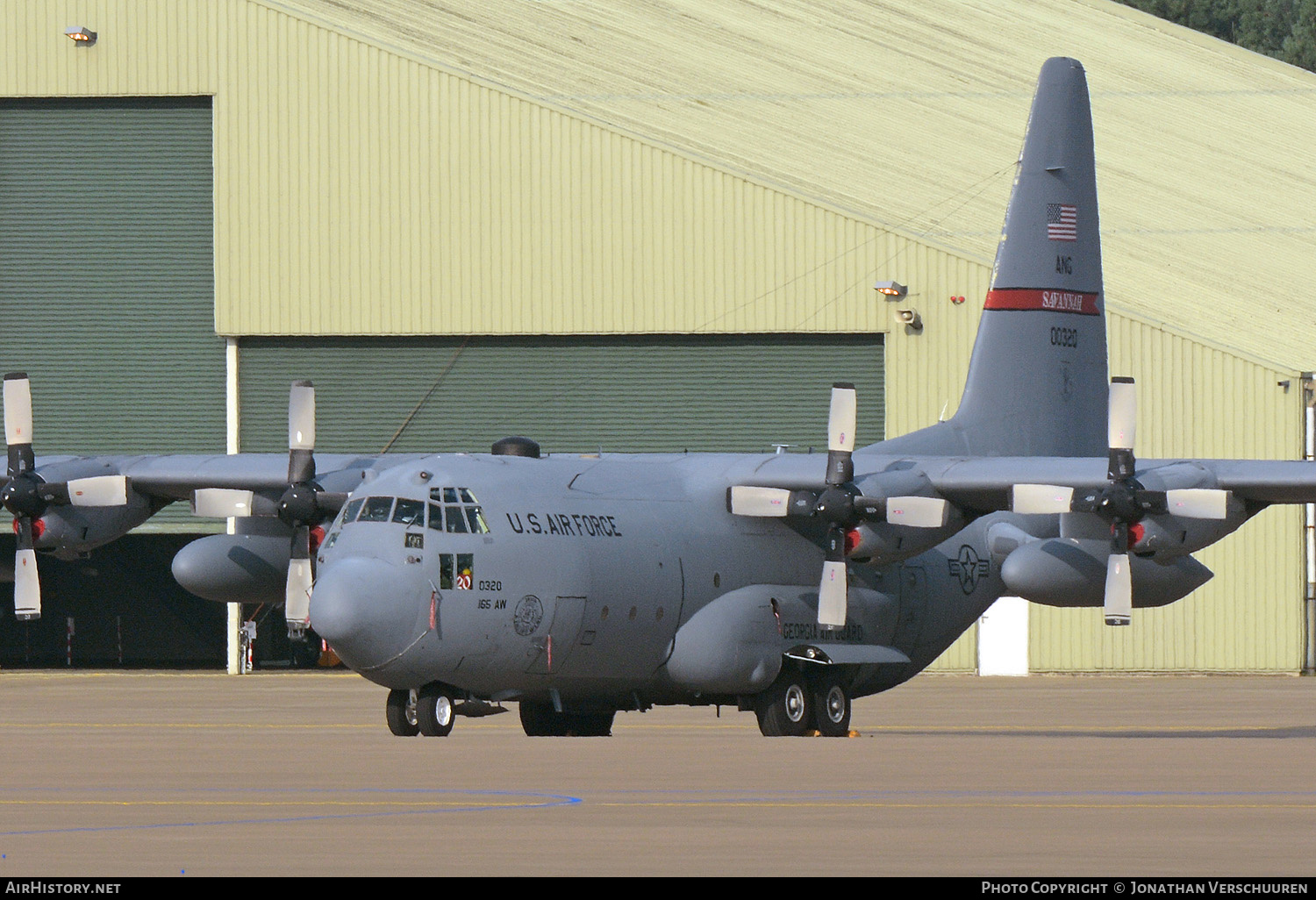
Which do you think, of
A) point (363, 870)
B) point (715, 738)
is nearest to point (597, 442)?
point (715, 738)

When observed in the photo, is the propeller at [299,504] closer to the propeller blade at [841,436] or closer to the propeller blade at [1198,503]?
the propeller blade at [841,436]

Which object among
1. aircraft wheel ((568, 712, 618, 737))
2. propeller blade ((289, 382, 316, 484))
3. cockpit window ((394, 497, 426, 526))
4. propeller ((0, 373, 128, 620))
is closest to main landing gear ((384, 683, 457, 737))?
cockpit window ((394, 497, 426, 526))

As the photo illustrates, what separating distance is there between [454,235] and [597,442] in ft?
17.8

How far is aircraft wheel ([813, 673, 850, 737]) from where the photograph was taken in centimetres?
2767

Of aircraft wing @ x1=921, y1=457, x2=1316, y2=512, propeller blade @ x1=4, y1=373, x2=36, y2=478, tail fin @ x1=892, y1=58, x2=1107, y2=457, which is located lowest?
aircraft wing @ x1=921, y1=457, x2=1316, y2=512

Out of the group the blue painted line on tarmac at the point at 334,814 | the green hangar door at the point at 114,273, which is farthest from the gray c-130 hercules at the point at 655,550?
the green hangar door at the point at 114,273

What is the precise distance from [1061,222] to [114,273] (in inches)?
956

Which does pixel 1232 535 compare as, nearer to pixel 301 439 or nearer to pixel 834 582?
pixel 834 582

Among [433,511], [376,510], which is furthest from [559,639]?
[376,510]

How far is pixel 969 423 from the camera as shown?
105ft

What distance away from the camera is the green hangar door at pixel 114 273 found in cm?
4900

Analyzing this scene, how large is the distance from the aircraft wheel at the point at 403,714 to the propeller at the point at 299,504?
174cm

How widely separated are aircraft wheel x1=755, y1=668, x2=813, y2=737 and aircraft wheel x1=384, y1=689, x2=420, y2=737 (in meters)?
4.43

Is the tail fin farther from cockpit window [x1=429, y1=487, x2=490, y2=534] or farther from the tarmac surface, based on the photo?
cockpit window [x1=429, y1=487, x2=490, y2=534]
